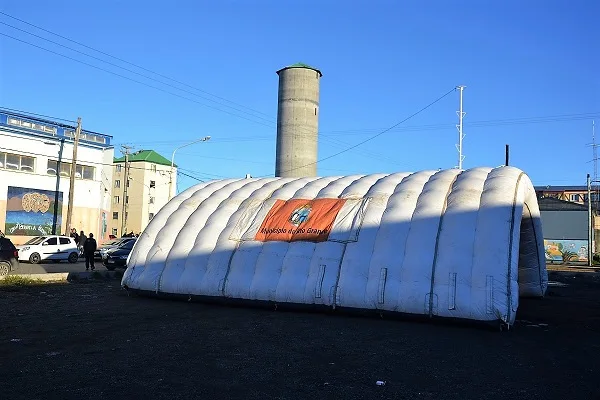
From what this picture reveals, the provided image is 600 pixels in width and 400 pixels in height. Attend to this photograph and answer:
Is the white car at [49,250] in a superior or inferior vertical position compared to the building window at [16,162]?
inferior

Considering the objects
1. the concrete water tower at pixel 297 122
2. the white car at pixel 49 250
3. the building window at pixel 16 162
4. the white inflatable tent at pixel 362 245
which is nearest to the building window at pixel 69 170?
the building window at pixel 16 162

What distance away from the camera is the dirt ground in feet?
20.6

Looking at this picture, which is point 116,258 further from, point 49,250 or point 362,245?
point 362,245

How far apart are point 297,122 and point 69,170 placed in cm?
1729

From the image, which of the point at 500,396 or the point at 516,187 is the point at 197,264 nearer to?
the point at 516,187

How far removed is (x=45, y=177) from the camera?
38062 millimetres

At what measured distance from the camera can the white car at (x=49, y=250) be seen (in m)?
28.9

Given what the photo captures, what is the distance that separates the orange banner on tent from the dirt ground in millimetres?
1997

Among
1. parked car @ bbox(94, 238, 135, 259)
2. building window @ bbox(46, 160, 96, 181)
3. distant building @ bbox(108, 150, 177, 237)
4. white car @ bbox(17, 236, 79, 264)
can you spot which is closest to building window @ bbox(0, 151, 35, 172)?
building window @ bbox(46, 160, 96, 181)

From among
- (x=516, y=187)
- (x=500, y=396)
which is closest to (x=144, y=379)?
(x=500, y=396)

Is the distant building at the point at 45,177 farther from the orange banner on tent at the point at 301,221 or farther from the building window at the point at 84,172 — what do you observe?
the orange banner on tent at the point at 301,221

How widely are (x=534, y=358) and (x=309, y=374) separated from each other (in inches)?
144

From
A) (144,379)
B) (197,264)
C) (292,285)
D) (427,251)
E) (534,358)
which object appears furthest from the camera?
(197,264)

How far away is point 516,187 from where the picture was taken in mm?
12320
